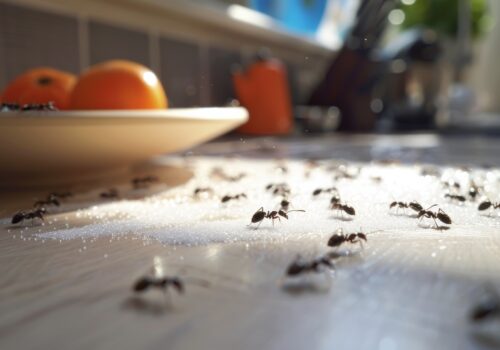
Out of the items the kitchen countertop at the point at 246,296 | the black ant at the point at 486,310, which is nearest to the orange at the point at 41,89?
the kitchen countertop at the point at 246,296

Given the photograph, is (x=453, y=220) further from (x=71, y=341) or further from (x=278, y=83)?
(x=278, y=83)

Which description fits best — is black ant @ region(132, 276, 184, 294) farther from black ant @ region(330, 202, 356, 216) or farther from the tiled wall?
the tiled wall

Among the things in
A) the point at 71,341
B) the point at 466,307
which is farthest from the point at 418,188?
the point at 71,341

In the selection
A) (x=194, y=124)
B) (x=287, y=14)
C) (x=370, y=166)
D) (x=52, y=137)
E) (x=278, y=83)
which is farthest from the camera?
(x=287, y=14)

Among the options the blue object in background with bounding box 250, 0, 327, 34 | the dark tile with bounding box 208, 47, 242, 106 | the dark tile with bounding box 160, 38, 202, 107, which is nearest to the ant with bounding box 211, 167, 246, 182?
the dark tile with bounding box 160, 38, 202, 107

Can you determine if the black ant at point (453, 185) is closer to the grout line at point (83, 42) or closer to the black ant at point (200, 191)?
the black ant at point (200, 191)

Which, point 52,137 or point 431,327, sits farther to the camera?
point 52,137
